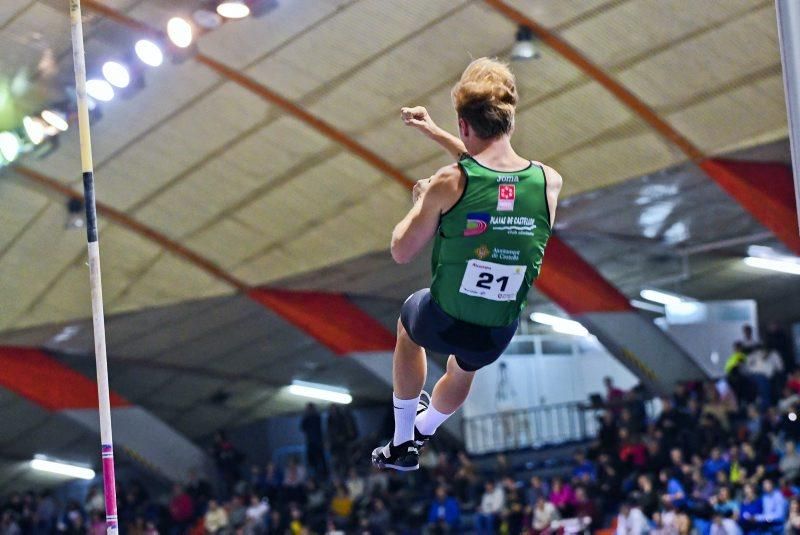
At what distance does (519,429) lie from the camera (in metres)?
28.8

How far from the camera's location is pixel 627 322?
2419 centimetres

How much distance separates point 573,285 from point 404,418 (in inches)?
693

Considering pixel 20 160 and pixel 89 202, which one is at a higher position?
pixel 20 160

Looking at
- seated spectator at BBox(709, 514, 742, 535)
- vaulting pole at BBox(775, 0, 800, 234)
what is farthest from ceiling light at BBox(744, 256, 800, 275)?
vaulting pole at BBox(775, 0, 800, 234)

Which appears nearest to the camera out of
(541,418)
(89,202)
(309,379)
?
(89,202)

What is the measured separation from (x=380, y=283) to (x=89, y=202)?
2003 cm

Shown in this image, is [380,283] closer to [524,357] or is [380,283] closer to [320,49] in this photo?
[524,357]

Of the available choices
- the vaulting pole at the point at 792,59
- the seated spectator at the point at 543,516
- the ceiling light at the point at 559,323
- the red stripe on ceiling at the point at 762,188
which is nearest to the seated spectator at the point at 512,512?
the seated spectator at the point at 543,516

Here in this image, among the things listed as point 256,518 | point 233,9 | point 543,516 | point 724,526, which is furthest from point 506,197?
point 256,518

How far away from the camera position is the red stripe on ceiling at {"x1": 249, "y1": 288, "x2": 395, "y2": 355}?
24625mm

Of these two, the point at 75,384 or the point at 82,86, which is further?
the point at 75,384

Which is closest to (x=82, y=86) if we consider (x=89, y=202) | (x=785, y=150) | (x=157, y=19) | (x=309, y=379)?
(x=89, y=202)

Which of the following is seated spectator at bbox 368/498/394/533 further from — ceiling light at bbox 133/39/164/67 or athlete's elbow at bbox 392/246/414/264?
athlete's elbow at bbox 392/246/414/264

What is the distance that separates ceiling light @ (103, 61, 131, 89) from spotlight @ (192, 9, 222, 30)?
1.50 m
